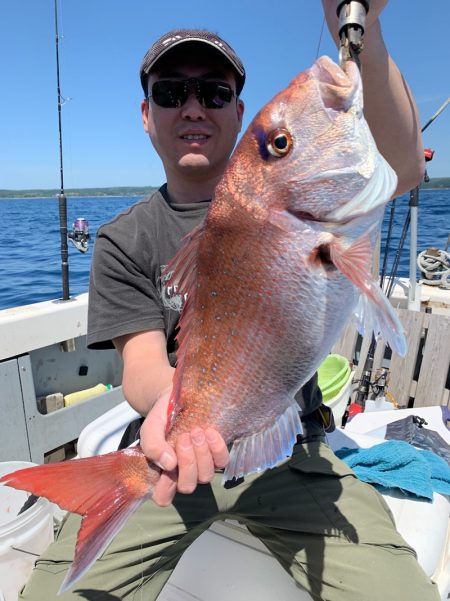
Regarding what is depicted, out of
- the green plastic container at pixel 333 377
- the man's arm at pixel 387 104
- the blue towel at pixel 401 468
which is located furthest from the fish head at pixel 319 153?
the green plastic container at pixel 333 377

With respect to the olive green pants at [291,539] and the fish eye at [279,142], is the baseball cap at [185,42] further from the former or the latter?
the olive green pants at [291,539]

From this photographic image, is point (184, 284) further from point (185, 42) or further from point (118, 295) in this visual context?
point (185, 42)

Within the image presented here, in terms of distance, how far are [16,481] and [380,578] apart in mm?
1349

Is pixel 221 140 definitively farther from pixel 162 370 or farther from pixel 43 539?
pixel 43 539

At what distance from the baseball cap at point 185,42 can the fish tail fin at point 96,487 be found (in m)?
1.74

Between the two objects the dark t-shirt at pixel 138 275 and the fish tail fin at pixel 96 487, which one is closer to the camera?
the fish tail fin at pixel 96 487

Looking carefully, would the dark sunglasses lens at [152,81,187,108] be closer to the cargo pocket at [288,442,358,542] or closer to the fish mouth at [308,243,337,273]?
the fish mouth at [308,243,337,273]

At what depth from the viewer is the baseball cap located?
2074mm

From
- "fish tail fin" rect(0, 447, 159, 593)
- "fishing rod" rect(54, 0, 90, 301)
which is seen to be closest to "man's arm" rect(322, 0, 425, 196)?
"fish tail fin" rect(0, 447, 159, 593)

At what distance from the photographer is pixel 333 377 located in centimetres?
382

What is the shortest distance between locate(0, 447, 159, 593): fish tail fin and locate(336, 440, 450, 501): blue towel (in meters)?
1.61

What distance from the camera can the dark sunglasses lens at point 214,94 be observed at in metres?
2.17

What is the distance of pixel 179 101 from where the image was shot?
2186 millimetres

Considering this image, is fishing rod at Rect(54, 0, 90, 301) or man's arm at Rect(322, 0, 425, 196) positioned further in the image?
fishing rod at Rect(54, 0, 90, 301)
